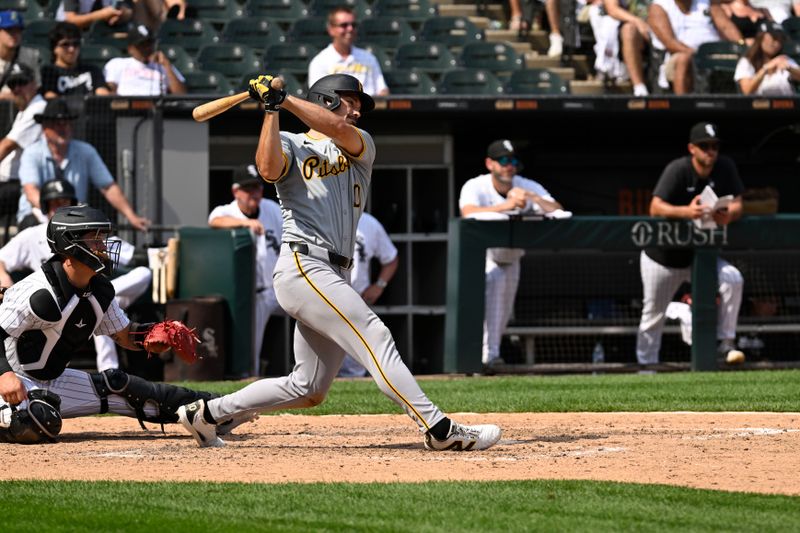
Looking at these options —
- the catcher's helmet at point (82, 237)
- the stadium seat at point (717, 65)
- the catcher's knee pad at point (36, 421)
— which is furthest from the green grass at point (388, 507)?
the stadium seat at point (717, 65)

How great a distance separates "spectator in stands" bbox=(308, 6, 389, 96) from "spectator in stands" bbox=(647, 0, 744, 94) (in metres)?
2.64

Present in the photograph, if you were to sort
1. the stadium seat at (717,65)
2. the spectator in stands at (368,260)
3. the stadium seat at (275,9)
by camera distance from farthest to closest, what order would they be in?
the stadium seat at (275,9) → the stadium seat at (717,65) → the spectator in stands at (368,260)

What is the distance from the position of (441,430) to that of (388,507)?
4.31 feet

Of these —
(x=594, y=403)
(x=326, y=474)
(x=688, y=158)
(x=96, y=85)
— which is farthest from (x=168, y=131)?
(x=326, y=474)

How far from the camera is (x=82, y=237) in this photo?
6.37 meters

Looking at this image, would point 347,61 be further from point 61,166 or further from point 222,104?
point 222,104

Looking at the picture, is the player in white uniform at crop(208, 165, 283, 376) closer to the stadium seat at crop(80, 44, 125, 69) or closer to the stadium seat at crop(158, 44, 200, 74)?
the stadium seat at crop(158, 44, 200, 74)

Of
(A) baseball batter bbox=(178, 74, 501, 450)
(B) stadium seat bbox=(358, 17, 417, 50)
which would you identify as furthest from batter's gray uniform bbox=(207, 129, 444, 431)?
(B) stadium seat bbox=(358, 17, 417, 50)

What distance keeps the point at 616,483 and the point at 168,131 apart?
7428mm

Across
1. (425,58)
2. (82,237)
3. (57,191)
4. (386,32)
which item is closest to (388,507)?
(82,237)

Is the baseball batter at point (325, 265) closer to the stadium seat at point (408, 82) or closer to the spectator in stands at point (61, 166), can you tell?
the spectator in stands at point (61, 166)

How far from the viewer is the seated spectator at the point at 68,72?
11648 millimetres

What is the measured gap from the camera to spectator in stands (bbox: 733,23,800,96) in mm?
12508

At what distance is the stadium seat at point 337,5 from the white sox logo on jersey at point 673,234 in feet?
14.9
